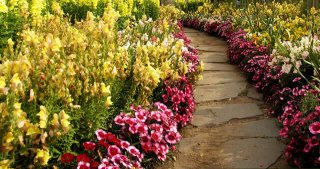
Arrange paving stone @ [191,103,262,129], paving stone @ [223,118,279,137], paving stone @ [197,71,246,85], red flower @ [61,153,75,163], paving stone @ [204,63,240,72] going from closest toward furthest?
red flower @ [61,153,75,163] < paving stone @ [223,118,279,137] < paving stone @ [191,103,262,129] < paving stone @ [197,71,246,85] < paving stone @ [204,63,240,72]

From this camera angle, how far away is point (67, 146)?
274 cm

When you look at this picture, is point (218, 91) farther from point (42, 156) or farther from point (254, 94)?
point (42, 156)

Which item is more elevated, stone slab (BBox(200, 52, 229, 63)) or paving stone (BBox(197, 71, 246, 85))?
paving stone (BBox(197, 71, 246, 85))

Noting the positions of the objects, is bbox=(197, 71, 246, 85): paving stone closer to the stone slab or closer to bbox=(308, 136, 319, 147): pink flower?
the stone slab

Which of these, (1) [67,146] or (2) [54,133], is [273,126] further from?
(2) [54,133]

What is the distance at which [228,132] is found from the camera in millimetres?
4109

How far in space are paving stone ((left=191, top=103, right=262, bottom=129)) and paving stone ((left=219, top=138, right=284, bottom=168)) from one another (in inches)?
24.4

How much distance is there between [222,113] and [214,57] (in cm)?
346

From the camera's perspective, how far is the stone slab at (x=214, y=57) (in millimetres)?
7591

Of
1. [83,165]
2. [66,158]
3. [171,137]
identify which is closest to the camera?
[66,158]

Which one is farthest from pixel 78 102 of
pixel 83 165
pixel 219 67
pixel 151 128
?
pixel 219 67

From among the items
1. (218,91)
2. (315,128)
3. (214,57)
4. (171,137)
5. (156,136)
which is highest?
(315,128)

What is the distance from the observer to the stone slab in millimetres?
7591

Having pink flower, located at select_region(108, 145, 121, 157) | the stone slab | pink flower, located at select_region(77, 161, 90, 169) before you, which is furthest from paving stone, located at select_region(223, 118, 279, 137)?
the stone slab
